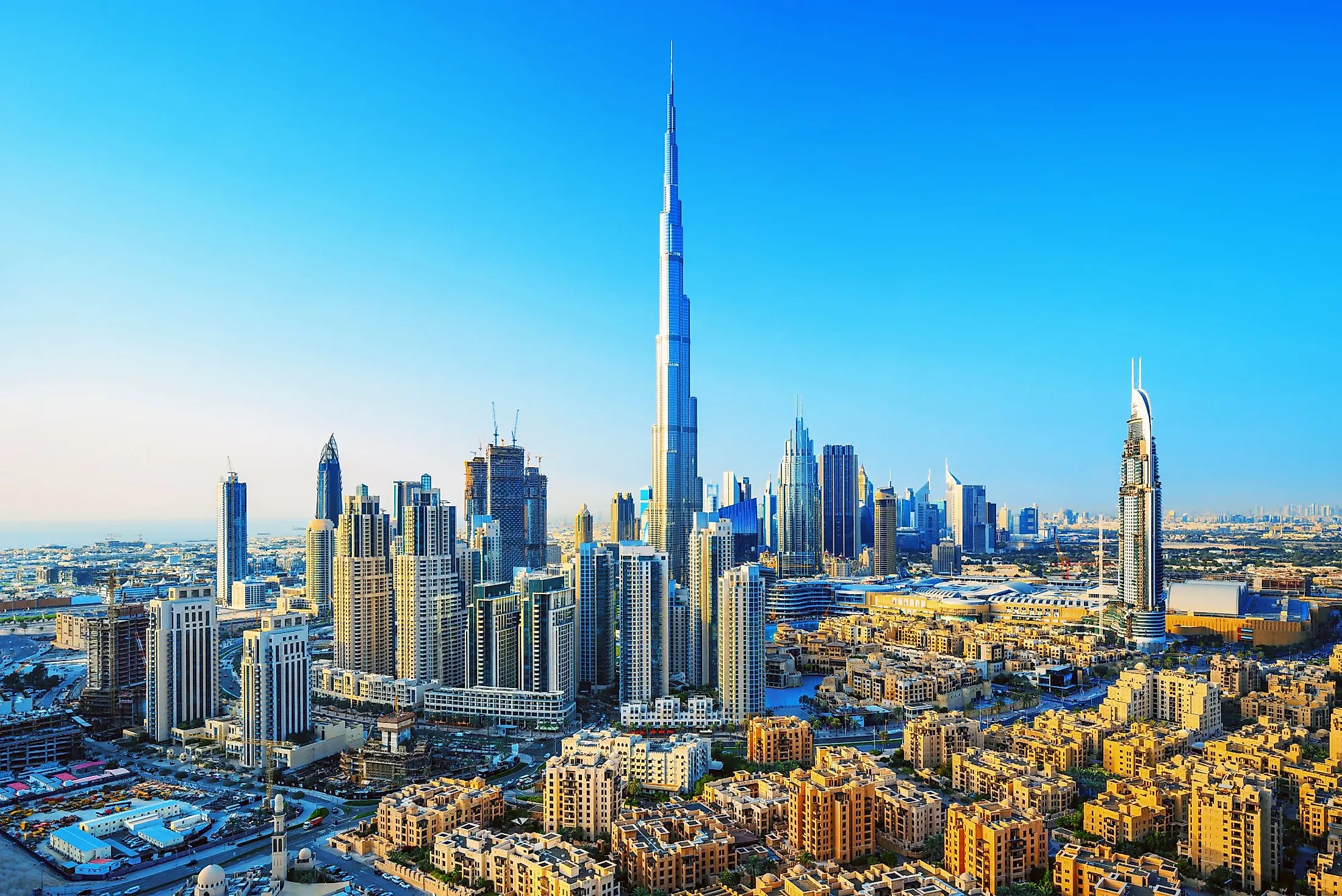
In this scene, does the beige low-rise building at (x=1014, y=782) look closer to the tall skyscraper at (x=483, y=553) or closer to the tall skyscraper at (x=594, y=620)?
the tall skyscraper at (x=594, y=620)

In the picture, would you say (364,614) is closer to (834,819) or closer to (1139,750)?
(834,819)

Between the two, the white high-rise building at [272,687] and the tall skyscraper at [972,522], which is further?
the tall skyscraper at [972,522]

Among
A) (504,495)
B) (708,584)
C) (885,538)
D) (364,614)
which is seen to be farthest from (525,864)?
(885,538)

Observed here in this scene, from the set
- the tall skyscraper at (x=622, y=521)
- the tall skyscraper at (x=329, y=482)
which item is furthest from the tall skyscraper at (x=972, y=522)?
the tall skyscraper at (x=329, y=482)

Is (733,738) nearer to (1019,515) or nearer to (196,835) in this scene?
(196,835)

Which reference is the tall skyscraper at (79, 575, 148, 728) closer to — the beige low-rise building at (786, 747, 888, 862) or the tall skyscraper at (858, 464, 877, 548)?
the beige low-rise building at (786, 747, 888, 862)

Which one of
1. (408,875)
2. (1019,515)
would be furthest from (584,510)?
(1019,515)

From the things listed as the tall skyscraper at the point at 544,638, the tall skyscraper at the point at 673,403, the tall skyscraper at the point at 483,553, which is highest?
the tall skyscraper at the point at 673,403

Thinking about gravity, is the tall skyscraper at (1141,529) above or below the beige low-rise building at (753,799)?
above
